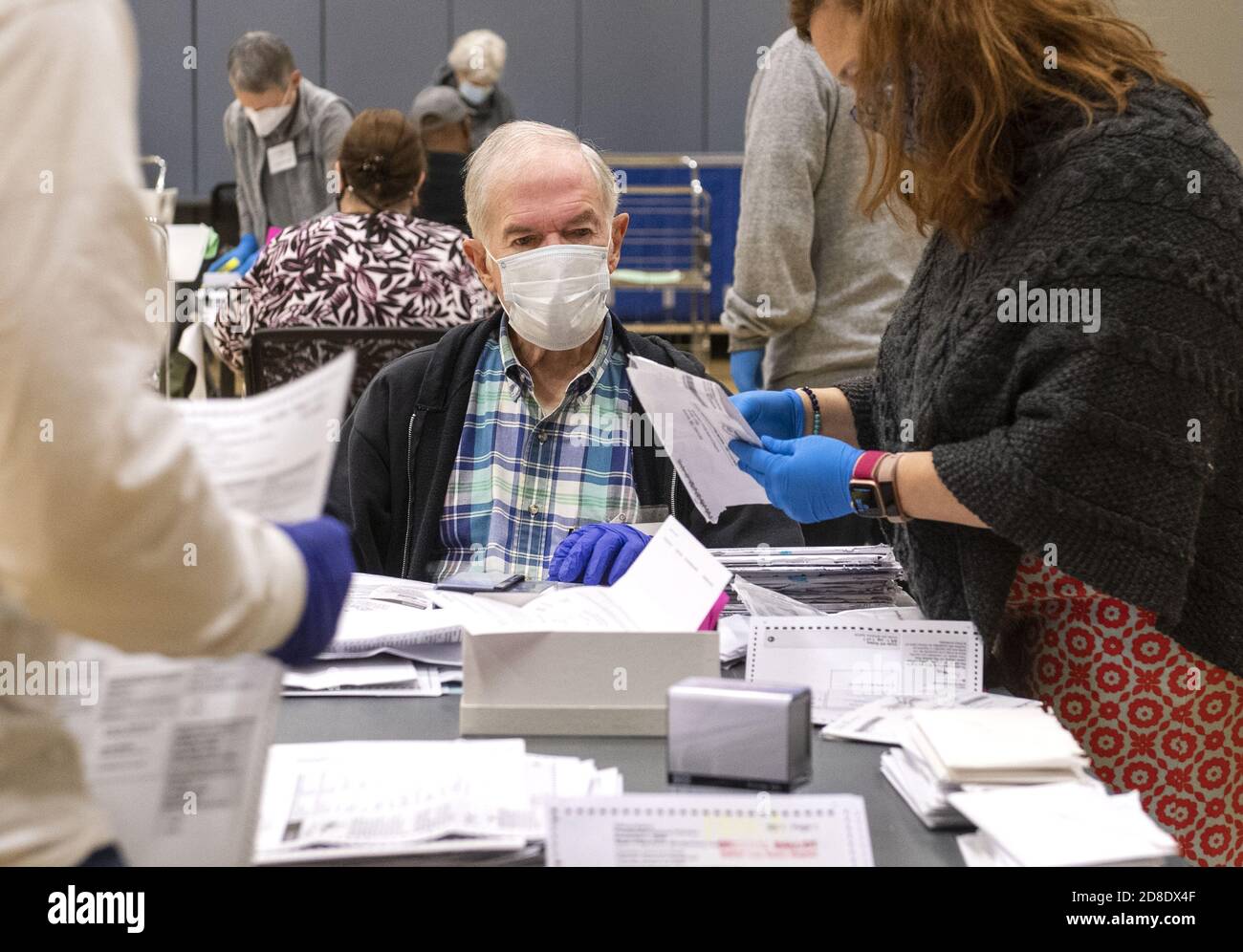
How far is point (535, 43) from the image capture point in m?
9.56

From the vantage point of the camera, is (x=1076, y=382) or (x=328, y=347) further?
(x=328, y=347)

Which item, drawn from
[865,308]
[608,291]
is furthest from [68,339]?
[865,308]

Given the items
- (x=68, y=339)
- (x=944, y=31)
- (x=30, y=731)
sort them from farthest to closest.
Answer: (x=944, y=31), (x=30, y=731), (x=68, y=339)

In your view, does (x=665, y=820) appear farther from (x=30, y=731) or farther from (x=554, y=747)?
(x=30, y=731)

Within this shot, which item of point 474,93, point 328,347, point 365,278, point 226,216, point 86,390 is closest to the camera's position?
point 86,390

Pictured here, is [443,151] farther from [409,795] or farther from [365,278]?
[409,795]

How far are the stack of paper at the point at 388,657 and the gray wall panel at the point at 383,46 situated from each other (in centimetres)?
847

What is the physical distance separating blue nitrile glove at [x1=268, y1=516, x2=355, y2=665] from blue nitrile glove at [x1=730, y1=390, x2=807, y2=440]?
131cm

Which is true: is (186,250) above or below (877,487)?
below

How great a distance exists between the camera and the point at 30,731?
2.53 ft

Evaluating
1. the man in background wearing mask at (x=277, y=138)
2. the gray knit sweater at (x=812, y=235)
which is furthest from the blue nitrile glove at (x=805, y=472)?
the man in background wearing mask at (x=277, y=138)

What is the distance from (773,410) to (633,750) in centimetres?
90

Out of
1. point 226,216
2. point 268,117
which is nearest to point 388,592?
point 268,117
